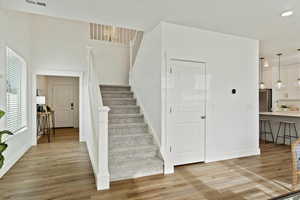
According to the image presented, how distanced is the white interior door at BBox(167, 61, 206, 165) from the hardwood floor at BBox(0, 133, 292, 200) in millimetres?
324

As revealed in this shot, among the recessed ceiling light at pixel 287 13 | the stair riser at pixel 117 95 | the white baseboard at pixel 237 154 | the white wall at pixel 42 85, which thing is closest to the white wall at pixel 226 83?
the white baseboard at pixel 237 154

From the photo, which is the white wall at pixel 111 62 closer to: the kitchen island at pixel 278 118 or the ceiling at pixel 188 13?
the ceiling at pixel 188 13

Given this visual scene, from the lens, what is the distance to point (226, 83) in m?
3.99

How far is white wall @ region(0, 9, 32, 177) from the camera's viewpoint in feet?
10.6

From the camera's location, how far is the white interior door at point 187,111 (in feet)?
11.4

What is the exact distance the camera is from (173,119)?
3459 millimetres

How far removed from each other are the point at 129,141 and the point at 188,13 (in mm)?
2551

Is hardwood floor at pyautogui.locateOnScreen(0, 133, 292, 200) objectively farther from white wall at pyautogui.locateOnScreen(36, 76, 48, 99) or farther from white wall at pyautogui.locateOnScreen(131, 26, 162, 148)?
white wall at pyautogui.locateOnScreen(36, 76, 48, 99)

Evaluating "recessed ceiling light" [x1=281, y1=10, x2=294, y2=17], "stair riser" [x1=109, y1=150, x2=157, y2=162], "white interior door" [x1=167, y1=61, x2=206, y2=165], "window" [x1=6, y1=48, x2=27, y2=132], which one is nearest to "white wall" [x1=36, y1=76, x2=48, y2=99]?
"window" [x1=6, y1=48, x2=27, y2=132]

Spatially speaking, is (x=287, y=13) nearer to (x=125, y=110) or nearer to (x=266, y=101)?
(x=125, y=110)

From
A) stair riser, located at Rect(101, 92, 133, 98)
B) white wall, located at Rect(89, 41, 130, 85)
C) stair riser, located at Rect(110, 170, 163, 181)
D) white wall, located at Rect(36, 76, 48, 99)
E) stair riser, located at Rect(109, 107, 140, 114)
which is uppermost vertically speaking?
white wall, located at Rect(89, 41, 130, 85)

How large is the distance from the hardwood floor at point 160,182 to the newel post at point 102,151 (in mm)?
135

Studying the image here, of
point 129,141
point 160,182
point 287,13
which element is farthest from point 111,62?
point 287,13

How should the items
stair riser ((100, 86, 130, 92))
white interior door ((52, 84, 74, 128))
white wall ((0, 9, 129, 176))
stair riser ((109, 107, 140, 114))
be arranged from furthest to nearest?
1. white interior door ((52, 84, 74, 128))
2. stair riser ((100, 86, 130, 92))
3. white wall ((0, 9, 129, 176))
4. stair riser ((109, 107, 140, 114))
